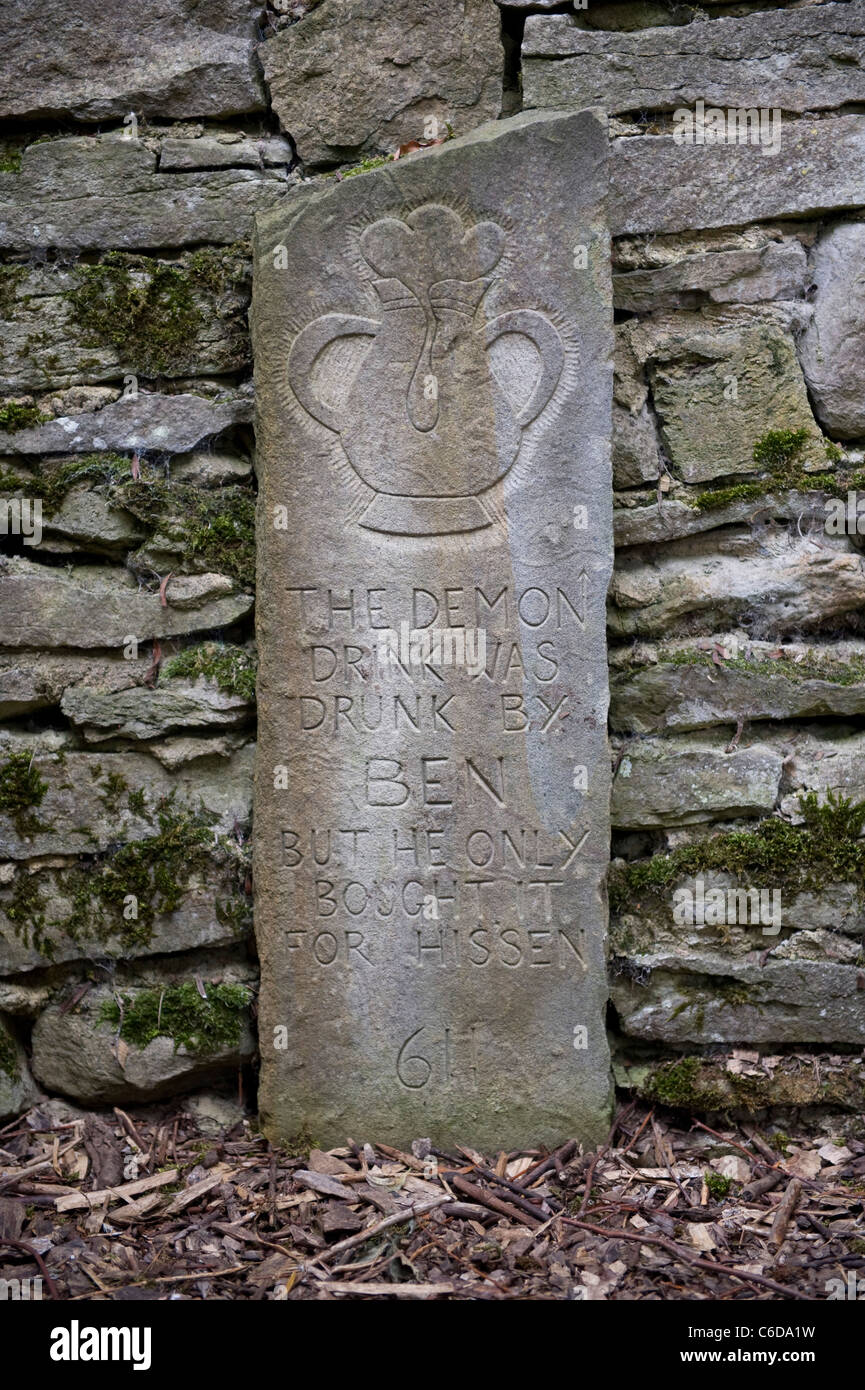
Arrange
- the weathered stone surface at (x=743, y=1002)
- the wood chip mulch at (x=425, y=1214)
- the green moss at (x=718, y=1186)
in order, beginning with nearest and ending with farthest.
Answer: the wood chip mulch at (x=425, y=1214), the green moss at (x=718, y=1186), the weathered stone surface at (x=743, y=1002)

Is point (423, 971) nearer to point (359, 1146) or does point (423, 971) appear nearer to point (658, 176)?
point (359, 1146)

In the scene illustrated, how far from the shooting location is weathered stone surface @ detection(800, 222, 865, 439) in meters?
2.83

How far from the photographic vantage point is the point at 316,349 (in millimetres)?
2639

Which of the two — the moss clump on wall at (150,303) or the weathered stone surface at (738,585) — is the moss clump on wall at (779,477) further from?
the moss clump on wall at (150,303)

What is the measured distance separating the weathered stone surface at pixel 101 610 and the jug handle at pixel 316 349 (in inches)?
19.6

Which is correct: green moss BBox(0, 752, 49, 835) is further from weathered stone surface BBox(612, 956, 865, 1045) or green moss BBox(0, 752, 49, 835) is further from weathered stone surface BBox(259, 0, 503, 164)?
weathered stone surface BBox(259, 0, 503, 164)

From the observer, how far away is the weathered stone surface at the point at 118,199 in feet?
9.32

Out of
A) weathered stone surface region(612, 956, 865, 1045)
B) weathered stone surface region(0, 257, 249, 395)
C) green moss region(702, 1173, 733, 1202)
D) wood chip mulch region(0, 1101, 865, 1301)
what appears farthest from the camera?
weathered stone surface region(0, 257, 249, 395)

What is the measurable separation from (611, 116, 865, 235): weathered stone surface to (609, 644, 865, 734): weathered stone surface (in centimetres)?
112

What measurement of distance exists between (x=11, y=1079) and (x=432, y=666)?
59.7 inches

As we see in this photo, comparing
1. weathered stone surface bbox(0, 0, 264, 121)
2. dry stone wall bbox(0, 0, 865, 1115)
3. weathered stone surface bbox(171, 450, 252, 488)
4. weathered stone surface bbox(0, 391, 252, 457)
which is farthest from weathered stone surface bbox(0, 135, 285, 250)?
weathered stone surface bbox(171, 450, 252, 488)

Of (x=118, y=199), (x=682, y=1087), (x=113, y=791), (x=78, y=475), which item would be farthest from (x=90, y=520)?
(x=682, y=1087)

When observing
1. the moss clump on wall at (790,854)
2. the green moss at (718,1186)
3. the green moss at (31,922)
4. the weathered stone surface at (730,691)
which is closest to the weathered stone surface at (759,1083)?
the green moss at (718,1186)

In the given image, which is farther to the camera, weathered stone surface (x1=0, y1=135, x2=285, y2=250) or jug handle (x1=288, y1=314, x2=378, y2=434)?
weathered stone surface (x1=0, y1=135, x2=285, y2=250)
